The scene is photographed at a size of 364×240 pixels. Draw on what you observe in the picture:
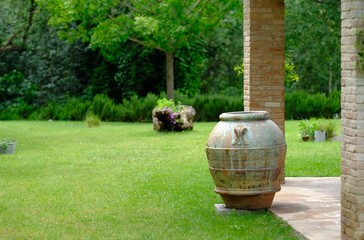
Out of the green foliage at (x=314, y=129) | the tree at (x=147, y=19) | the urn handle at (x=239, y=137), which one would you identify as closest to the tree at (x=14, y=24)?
the tree at (x=147, y=19)

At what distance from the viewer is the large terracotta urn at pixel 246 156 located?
32.0 feet

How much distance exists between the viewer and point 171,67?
29.0 meters

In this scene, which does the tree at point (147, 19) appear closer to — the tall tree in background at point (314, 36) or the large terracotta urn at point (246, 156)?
the tall tree in background at point (314, 36)

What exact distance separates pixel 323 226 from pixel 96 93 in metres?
23.1

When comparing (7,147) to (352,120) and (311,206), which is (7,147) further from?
(352,120)

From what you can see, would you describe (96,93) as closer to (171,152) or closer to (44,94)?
(44,94)

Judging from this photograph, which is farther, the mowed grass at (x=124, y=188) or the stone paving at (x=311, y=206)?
the mowed grass at (x=124, y=188)

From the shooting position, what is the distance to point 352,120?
301 inches

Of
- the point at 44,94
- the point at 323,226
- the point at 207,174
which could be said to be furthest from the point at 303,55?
the point at 323,226

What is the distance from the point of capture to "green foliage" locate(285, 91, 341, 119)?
2774cm

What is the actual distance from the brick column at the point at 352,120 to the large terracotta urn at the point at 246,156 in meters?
2.01

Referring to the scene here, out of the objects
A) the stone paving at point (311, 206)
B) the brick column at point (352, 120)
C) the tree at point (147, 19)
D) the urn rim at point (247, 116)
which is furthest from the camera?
the tree at point (147, 19)

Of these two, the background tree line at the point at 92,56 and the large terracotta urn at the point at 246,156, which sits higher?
the background tree line at the point at 92,56

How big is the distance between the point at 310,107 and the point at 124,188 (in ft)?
52.6
